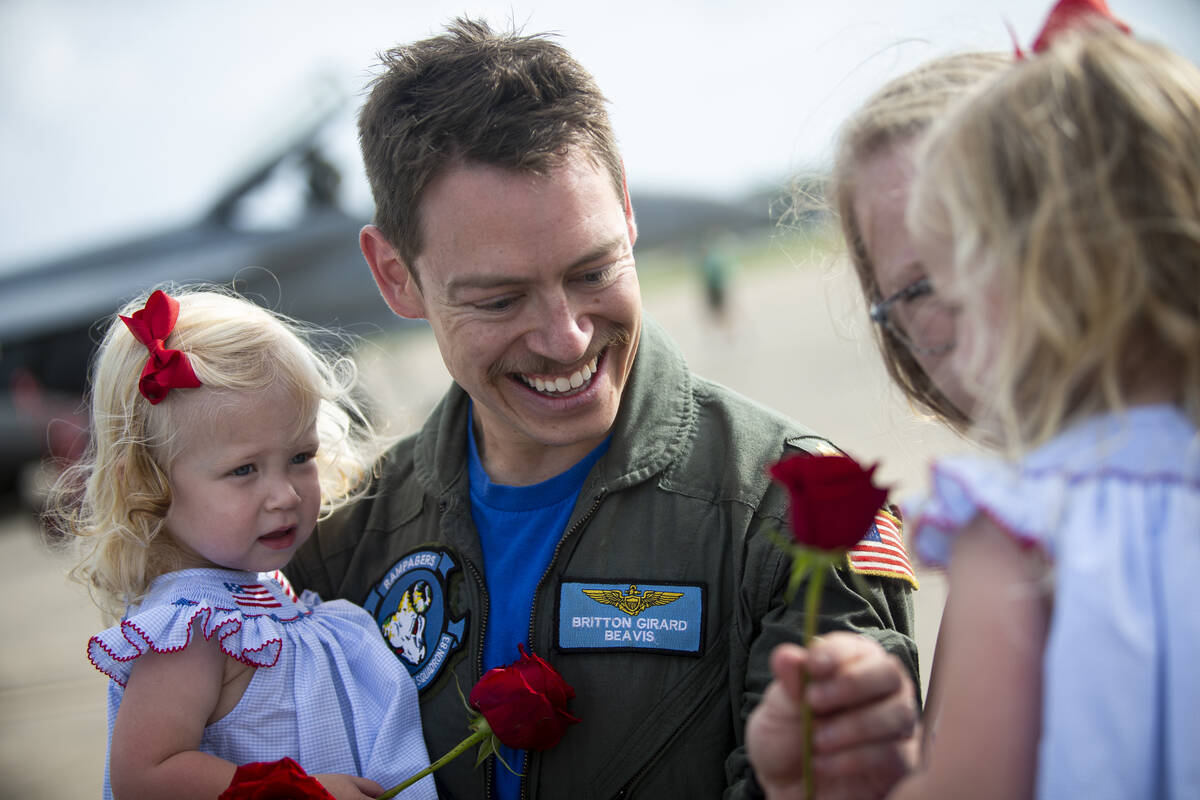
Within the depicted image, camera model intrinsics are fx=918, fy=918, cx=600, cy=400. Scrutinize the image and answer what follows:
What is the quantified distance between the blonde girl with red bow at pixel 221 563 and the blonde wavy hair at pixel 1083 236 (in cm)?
147

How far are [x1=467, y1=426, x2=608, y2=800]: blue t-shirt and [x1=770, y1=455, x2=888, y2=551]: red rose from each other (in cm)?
108

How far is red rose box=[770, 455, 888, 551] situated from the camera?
1.04 metres

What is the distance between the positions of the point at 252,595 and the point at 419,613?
0.37 m

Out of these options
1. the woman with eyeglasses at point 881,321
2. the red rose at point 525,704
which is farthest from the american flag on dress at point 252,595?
the woman with eyeglasses at point 881,321

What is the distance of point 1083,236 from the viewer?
103cm

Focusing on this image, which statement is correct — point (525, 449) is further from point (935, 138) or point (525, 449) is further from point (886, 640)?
point (935, 138)

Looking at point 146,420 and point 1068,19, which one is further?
point 146,420

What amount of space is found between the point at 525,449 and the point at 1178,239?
1530mm

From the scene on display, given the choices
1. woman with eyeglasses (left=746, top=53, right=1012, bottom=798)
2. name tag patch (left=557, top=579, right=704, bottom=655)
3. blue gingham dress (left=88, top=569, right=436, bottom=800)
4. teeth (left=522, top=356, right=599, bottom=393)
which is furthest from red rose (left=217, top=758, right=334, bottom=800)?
teeth (left=522, top=356, right=599, bottom=393)

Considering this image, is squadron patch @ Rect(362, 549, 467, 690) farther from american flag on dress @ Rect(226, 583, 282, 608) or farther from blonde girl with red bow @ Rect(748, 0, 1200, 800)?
blonde girl with red bow @ Rect(748, 0, 1200, 800)

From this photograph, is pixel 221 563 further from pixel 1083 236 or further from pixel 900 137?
Result: pixel 1083 236

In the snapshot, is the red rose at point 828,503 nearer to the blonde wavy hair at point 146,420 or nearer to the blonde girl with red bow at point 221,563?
the blonde girl with red bow at point 221,563

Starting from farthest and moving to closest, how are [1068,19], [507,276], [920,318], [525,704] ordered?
[507,276], [525,704], [920,318], [1068,19]

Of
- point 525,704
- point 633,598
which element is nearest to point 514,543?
point 633,598
